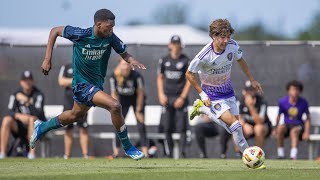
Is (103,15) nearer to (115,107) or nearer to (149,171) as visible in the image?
(115,107)

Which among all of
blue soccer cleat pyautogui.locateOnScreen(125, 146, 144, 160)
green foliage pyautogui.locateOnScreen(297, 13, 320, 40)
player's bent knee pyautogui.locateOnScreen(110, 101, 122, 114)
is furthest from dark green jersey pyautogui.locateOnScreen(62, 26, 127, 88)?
green foliage pyautogui.locateOnScreen(297, 13, 320, 40)

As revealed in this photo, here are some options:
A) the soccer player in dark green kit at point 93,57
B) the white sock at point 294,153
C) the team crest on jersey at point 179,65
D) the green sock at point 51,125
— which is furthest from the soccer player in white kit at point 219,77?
the white sock at point 294,153

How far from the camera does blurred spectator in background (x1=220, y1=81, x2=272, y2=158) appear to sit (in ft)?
67.2

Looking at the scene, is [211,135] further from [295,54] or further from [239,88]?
[295,54]

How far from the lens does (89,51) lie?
14648mm

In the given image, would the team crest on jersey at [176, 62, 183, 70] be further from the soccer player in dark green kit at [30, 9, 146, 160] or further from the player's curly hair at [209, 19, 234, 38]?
the soccer player in dark green kit at [30, 9, 146, 160]

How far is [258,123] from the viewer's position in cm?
2053

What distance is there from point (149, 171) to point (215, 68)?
244cm

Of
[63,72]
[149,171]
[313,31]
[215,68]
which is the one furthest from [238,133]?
[313,31]

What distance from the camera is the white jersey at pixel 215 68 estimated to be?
15062 mm

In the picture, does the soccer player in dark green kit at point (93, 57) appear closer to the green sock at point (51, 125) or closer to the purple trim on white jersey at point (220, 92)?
the green sock at point (51, 125)

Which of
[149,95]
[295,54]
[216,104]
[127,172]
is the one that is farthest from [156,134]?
[127,172]

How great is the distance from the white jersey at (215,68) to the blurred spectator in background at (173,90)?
200 inches

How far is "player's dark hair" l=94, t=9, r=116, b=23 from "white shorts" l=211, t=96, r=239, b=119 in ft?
7.07
